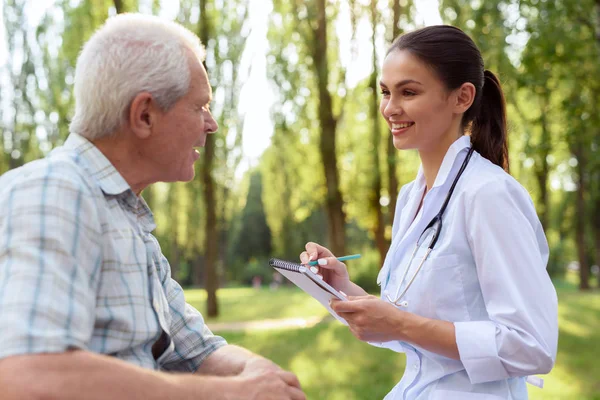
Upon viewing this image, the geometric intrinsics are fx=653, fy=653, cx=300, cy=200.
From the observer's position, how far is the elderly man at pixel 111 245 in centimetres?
141

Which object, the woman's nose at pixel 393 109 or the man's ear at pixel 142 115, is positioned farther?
the woman's nose at pixel 393 109

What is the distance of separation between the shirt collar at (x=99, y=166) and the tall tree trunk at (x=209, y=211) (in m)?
14.5

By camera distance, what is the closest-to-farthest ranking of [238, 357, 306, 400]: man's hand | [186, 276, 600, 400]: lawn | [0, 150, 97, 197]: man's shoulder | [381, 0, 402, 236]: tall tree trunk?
[0, 150, 97, 197]: man's shoulder → [238, 357, 306, 400]: man's hand → [186, 276, 600, 400]: lawn → [381, 0, 402, 236]: tall tree trunk

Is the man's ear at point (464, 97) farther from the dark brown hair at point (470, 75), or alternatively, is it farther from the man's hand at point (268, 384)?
the man's hand at point (268, 384)

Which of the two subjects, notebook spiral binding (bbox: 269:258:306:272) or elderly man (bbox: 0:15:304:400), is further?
notebook spiral binding (bbox: 269:258:306:272)

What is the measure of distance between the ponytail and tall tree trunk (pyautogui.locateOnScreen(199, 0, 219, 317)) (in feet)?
45.4

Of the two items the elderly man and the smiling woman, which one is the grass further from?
the elderly man

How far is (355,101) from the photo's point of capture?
18.9 metres

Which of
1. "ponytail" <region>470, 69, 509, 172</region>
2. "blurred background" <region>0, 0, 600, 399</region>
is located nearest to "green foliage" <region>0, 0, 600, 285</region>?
"blurred background" <region>0, 0, 600, 399</region>

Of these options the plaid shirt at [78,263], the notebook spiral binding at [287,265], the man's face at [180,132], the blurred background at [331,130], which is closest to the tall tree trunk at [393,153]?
the blurred background at [331,130]

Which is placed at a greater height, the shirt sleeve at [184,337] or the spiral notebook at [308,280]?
the spiral notebook at [308,280]

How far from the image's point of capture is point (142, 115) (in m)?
1.80

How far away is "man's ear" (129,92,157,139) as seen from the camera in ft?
5.78

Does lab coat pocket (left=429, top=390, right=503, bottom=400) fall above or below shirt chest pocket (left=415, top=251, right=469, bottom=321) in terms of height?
below
